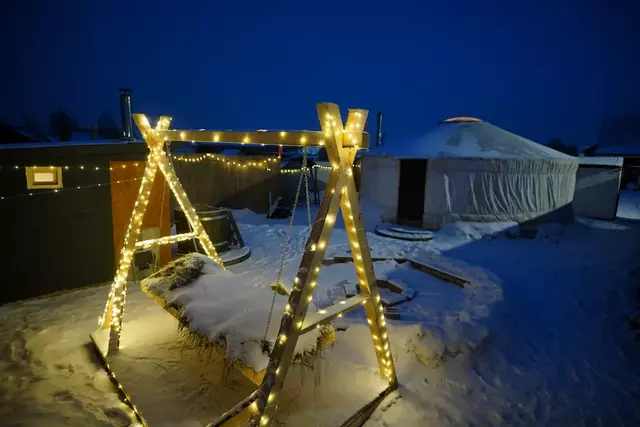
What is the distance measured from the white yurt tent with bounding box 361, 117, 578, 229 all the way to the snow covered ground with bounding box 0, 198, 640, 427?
385cm

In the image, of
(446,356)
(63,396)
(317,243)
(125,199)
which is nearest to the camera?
(317,243)

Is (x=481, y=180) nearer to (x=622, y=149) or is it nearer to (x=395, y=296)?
(x=395, y=296)

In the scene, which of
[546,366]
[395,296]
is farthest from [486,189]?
[546,366]

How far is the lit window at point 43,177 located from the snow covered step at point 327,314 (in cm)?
559

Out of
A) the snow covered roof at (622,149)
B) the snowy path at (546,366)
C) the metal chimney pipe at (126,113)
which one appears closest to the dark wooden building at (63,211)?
the metal chimney pipe at (126,113)

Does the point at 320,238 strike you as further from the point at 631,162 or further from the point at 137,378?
the point at 631,162

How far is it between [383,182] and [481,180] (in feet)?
10.3

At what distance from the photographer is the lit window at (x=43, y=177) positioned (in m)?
5.80

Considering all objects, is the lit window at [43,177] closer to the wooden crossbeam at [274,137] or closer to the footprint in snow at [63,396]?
the wooden crossbeam at [274,137]

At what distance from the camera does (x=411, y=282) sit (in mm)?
6414

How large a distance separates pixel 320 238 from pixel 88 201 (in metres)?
5.63

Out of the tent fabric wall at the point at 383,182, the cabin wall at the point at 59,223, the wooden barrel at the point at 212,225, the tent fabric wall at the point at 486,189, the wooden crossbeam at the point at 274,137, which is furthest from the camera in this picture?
the tent fabric wall at the point at 383,182

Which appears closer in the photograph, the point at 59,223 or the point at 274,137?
the point at 274,137

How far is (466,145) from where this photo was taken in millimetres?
11773
